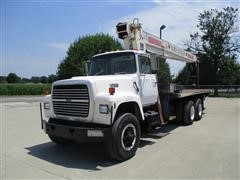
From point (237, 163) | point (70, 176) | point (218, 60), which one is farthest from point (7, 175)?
point (218, 60)

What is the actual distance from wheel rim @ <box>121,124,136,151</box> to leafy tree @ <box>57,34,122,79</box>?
31.9 m

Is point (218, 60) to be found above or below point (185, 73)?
above

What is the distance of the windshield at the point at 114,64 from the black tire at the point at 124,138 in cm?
157

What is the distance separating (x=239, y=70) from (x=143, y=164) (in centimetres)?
3713

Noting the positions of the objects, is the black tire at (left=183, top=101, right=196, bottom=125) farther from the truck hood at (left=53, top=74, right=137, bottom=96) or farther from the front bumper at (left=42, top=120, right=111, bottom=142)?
the front bumper at (left=42, top=120, right=111, bottom=142)

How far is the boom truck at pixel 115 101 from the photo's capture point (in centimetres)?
556

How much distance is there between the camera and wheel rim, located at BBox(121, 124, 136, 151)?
5.87 metres

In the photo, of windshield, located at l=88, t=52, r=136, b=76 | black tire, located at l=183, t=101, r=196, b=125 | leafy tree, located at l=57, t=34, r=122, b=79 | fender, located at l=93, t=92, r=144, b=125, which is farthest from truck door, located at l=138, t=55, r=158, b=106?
leafy tree, located at l=57, t=34, r=122, b=79

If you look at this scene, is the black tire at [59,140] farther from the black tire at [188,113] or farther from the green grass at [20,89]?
the green grass at [20,89]

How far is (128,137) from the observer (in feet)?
19.7

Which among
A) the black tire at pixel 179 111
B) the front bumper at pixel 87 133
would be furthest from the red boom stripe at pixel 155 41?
the front bumper at pixel 87 133

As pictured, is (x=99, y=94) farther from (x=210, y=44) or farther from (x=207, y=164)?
(x=210, y=44)

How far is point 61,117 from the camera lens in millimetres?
6359

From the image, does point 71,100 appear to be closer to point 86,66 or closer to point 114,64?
point 114,64
